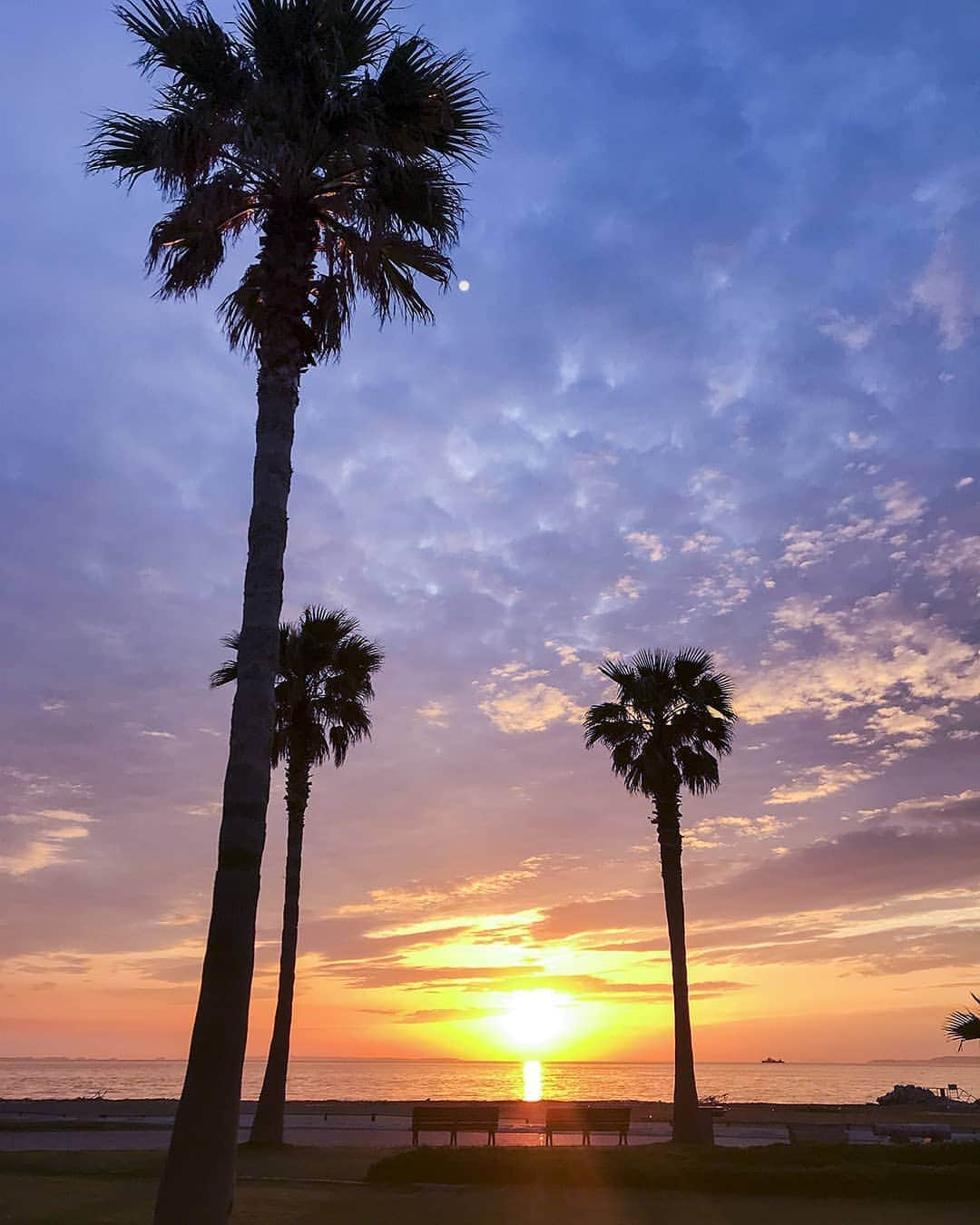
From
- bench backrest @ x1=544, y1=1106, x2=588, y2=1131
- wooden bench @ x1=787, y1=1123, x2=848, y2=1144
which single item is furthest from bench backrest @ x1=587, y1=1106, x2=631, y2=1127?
wooden bench @ x1=787, y1=1123, x2=848, y2=1144

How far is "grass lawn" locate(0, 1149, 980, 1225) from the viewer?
14422mm

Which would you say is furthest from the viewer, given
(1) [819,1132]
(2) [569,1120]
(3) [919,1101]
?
(3) [919,1101]

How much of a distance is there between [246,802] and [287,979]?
16930 mm

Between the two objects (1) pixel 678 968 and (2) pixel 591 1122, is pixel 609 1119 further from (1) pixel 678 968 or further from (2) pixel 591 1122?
(1) pixel 678 968

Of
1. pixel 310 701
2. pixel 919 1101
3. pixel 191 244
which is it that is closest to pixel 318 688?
pixel 310 701

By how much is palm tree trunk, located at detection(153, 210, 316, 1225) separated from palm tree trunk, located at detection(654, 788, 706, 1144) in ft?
58.7

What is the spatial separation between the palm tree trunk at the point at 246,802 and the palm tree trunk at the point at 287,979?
1540cm

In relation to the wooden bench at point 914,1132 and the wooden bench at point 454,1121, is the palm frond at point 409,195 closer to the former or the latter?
the wooden bench at point 454,1121

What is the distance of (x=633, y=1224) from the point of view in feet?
46.8

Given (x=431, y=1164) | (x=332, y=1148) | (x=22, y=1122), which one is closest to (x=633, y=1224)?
(x=431, y=1164)

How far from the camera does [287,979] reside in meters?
26.8

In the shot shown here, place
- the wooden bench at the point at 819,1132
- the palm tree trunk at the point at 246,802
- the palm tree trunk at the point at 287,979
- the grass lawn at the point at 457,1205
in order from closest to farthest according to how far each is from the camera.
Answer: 1. the palm tree trunk at the point at 246,802
2. the grass lawn at the point at 457,1205
3. the palm tree trunk at the point at 287,979
4. the wooden bench at the point at 819,1132

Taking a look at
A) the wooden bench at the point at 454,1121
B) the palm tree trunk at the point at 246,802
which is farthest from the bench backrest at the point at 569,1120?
the palm tree trunk at the point at 246,802

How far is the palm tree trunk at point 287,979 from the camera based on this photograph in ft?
82.6
